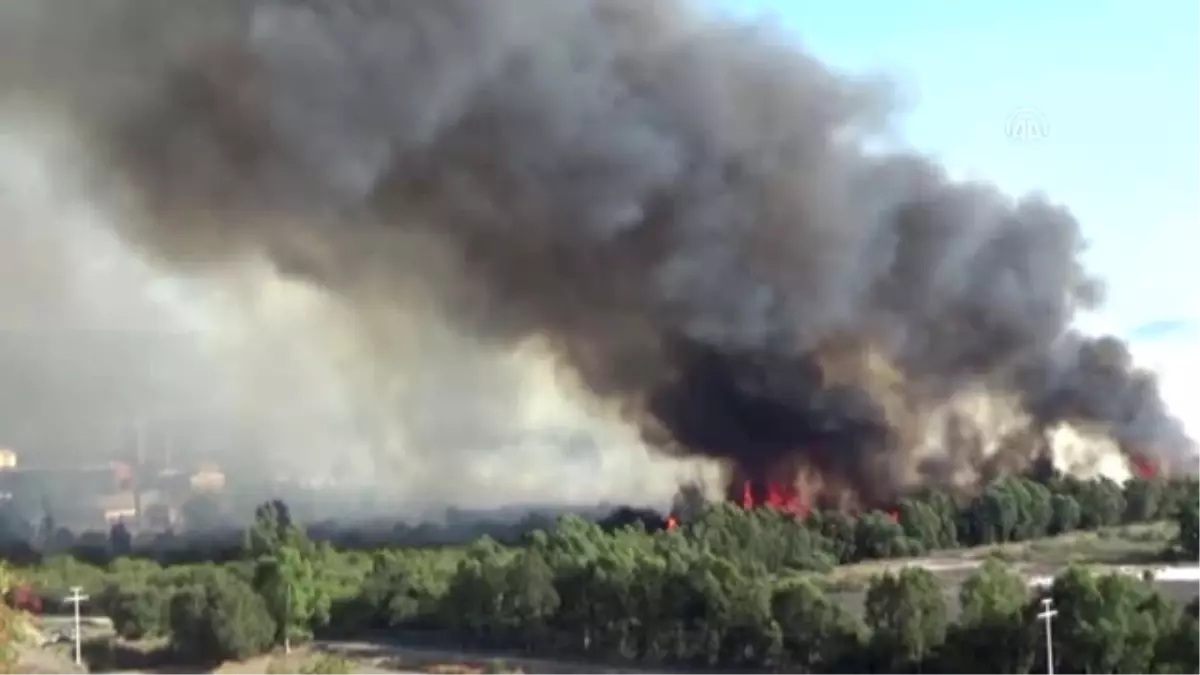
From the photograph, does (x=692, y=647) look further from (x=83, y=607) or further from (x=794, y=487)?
(x=794, y=487)

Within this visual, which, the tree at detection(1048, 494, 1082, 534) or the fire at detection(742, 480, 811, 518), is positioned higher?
the fire at detection(742, 480, 811, 518)

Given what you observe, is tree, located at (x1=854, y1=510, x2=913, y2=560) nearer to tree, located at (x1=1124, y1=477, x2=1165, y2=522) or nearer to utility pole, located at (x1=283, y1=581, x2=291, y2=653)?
tree, located at (x1=1124, y1=477, x2=1165, y2=522)

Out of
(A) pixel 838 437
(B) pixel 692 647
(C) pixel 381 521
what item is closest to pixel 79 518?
(C) pixel 381 521

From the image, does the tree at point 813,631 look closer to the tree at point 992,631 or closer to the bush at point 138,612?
the tree at point 992,631

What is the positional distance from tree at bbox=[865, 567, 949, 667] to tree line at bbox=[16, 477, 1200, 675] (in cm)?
3

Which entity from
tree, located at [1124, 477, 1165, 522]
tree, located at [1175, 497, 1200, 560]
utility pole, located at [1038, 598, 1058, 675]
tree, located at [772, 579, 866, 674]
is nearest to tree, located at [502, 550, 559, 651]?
tree, located at [772, 579, 866, 674]

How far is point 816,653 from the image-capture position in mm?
21844

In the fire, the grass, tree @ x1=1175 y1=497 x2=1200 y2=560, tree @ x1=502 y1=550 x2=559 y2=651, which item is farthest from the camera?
the fire

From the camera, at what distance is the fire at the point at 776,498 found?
4031cm

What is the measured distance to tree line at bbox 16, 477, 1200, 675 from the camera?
19.5 metres

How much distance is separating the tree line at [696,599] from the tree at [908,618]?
0.09 feet

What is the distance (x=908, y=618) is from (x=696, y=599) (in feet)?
12.4

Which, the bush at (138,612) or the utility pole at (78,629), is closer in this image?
the utility pole at (78,629)

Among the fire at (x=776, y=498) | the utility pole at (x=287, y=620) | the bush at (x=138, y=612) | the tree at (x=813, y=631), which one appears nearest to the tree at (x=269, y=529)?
the bush at (x=138, y=612)
